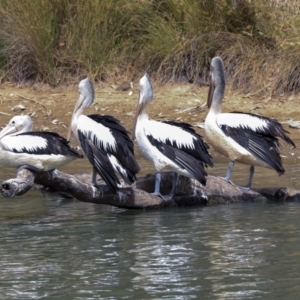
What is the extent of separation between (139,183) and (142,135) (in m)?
0.41

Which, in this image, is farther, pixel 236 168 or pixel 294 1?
pixel 294 1

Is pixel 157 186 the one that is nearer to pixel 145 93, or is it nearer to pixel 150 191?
pixel 150 191

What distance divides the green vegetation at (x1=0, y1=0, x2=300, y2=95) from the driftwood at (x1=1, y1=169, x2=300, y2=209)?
12.0 ft

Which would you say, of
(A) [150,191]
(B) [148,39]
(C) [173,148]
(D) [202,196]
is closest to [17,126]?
(A) [150,191]

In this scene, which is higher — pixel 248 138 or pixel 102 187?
pixel 248 138

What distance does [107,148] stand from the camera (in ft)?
23.9

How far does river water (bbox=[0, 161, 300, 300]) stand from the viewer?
A: 16.6ft

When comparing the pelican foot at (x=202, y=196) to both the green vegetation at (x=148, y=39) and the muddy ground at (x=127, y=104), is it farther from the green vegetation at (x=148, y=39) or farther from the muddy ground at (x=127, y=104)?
the green vegetation at (x=148, y=39)

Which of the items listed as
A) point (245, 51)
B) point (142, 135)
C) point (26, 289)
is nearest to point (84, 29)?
point (245, 51)

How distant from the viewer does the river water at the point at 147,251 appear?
506 cm

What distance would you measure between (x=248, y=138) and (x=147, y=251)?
225cm

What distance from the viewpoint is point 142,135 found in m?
7.68

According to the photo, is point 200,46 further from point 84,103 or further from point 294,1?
point 84,103

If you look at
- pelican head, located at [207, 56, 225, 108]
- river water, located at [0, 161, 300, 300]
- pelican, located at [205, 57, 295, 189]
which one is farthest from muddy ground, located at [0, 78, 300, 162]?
river water, located at [0, 161, 300, 300]
